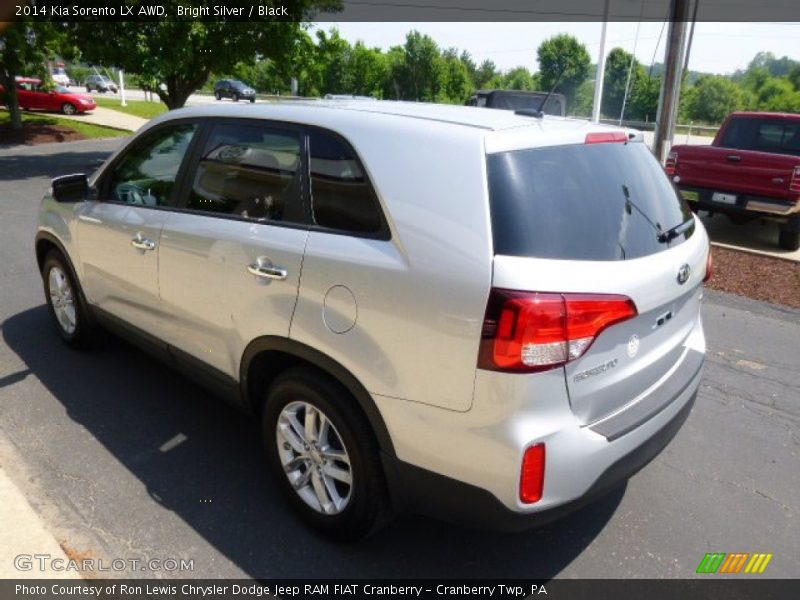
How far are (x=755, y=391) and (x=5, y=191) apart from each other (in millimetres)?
12321

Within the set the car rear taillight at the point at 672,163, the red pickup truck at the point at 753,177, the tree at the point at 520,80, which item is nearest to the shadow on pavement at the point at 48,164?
the car rear taillight at the point at 672,163

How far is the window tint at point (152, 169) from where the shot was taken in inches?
130

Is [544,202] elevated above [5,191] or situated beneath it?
elevated above

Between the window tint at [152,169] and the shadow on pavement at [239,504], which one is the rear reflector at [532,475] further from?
the window tint at [152,169]

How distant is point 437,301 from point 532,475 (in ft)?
2.12

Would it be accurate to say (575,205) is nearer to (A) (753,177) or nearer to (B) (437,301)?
(B) (437,301)

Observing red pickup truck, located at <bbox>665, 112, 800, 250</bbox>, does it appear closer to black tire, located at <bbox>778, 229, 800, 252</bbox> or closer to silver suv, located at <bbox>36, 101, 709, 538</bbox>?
black tire, located at <bbox>778, 229, 800, 252</bbox>

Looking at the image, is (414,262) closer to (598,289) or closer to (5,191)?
(598,289)

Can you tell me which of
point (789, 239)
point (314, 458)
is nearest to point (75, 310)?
point (314, 458)

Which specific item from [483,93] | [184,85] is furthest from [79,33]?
[483,93]

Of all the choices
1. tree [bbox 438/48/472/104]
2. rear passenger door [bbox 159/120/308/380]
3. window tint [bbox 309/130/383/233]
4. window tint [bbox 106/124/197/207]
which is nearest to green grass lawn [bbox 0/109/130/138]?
window tint [bbox 106/124/197/207]

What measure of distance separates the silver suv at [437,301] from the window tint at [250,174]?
0.01 m

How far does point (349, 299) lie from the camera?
2.27 meters

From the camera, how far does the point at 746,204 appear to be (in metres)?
8.45
